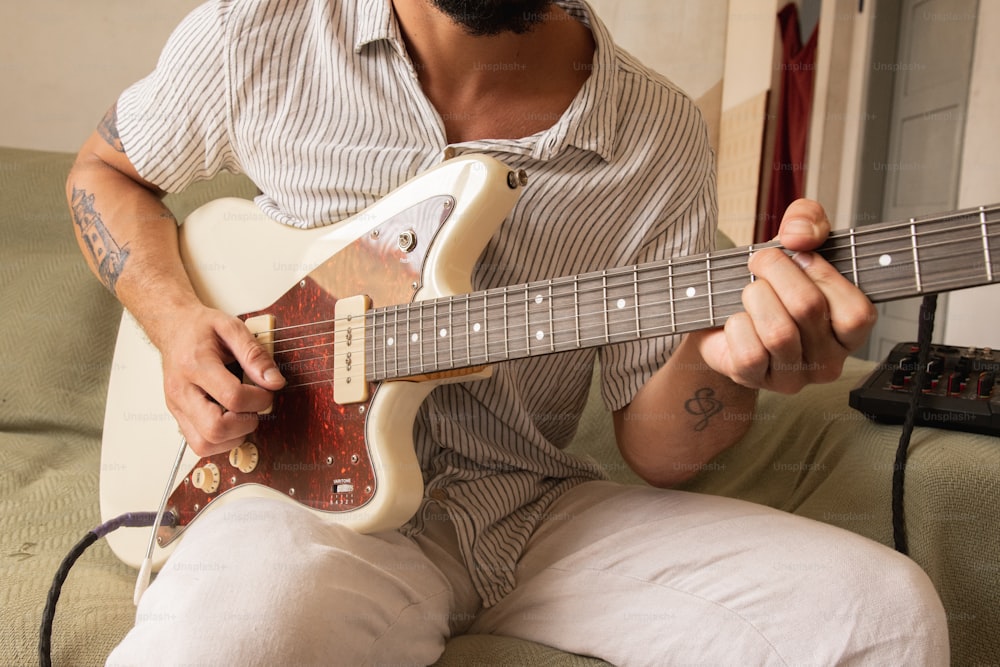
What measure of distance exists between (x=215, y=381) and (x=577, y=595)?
0.42 m

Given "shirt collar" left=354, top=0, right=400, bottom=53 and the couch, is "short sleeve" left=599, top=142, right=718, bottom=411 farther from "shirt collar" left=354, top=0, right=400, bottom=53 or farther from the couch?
"shirt collar" left=354, top=0, right=400, bottom=53

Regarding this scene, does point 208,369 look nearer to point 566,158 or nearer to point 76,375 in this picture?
point 566,158

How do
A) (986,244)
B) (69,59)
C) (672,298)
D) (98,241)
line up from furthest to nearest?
(69,59)
(98,241)
(672,298)
(986,244)

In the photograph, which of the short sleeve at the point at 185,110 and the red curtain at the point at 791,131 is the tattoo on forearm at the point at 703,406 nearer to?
the short sleeve at the point at 185,110

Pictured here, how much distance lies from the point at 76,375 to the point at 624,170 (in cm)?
97

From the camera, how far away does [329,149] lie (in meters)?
0.85

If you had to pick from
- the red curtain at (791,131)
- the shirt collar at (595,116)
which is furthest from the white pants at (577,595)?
the red curtain at (791,131)

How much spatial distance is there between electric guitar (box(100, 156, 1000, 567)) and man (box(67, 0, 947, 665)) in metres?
0.04

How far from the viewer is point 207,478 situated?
2.61ft

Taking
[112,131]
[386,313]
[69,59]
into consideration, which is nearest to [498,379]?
[386,313]

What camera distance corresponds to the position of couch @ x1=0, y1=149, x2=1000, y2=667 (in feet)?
2.36

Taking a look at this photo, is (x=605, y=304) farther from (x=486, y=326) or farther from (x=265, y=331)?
(x=265, y=331)

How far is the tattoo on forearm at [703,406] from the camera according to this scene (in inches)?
30.7

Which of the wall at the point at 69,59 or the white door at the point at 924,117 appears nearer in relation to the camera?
the wall at the point at 69,59
